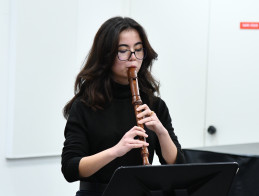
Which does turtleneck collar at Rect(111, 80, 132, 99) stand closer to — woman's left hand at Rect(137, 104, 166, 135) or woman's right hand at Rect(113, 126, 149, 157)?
woman's left hand at Rect(137, 104, 166, 135)

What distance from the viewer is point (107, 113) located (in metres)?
1.88

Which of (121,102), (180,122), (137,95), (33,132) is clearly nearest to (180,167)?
Result: (137,95)

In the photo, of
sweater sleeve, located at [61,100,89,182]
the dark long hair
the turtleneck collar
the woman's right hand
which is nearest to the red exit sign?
the dark long hair

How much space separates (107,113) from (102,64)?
199 mm

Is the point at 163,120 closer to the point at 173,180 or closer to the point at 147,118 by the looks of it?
the point at 147,118

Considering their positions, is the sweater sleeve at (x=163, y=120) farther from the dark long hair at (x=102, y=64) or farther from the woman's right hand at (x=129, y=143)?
the woman's right hand at (x=129, y=143)

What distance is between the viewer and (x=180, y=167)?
1376 millimetres

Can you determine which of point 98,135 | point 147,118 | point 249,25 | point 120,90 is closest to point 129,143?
point 147,118

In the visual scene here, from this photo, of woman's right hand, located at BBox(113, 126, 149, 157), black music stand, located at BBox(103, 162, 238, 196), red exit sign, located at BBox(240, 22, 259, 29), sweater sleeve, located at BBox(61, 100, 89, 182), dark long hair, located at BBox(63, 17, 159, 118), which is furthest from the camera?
red exit sign, located at BBox(240, 22, 259, 29)

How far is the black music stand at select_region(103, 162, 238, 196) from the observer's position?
135 centimetres

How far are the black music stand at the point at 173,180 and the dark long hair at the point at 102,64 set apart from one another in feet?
1.78

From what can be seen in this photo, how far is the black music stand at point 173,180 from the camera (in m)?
1.35

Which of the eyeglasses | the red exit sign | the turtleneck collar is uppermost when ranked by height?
the red exit sign

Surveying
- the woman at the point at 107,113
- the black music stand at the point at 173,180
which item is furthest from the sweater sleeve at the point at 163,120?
the black music stand at the point at 173,180
